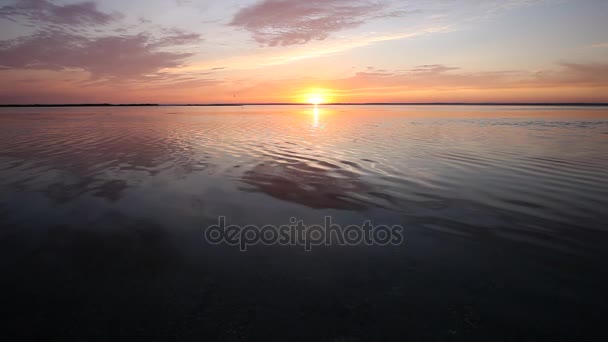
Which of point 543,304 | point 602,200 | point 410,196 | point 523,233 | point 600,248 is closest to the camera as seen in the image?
point 543,304

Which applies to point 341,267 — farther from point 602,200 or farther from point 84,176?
point 84,176

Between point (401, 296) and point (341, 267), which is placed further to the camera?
point (341, 267)

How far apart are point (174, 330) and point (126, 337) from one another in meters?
0.64

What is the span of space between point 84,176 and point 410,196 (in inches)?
543

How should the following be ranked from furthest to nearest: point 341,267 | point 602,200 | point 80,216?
point 602,200 < point 80,216 < point 341,267

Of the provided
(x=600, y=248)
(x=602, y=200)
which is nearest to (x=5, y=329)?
(x=600, y=248)

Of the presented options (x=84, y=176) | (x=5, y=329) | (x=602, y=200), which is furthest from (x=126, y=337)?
(x=602, y=200)

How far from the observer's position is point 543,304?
16.7ft

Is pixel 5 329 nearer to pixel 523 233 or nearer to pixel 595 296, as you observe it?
pixel 595 296

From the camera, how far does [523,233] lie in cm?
776

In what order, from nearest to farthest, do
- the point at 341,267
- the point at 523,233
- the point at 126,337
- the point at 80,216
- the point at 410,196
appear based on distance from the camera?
the point at 126,337 < the point at 341,267 < the point at 523,233 < the point at 80,216 < the point at 410,196

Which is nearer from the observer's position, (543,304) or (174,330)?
(174,330)

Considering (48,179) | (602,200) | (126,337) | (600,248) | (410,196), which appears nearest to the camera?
(126,337)

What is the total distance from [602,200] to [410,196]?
609 centimetres
